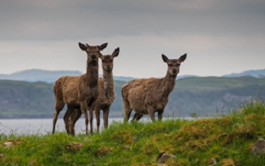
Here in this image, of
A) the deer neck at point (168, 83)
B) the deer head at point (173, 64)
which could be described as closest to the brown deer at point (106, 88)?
the deer head at point (173, 64)

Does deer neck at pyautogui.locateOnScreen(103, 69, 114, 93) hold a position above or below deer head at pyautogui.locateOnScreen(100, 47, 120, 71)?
below

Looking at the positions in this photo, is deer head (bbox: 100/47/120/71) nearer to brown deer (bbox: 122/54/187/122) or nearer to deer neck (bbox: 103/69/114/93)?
deer neck (bbox: 103/69/114/93)

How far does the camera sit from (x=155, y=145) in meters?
15.0

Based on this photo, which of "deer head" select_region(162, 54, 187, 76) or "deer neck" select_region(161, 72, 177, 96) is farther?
"deer neck" select_region(161, 72, 177, 96)

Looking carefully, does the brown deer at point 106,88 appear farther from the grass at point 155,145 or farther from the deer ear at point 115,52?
the grass at point 155,145

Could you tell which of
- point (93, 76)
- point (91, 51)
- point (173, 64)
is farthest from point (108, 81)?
point (173, 64)

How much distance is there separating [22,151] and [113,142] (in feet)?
8.21

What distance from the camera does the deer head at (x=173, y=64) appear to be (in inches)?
837

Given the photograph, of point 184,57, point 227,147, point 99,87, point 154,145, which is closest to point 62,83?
point 99,87

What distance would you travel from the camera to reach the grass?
14.0 m

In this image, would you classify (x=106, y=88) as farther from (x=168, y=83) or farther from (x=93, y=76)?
(x=168, y=83)

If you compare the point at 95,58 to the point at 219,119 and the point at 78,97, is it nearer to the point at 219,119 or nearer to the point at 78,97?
the point at 78,97

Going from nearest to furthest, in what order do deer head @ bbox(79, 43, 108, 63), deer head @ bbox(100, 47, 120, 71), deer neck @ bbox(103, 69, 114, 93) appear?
deer head @ bbox(79, 43, 108, 63), deer head @ bbox(100, 47, 120, 71), deer neck @ bbox(103, 69, 114, 93)

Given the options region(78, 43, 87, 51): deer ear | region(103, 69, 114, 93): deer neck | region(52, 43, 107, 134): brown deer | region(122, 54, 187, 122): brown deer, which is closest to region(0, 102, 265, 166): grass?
region(52, 43, 107, 134): brown deer
